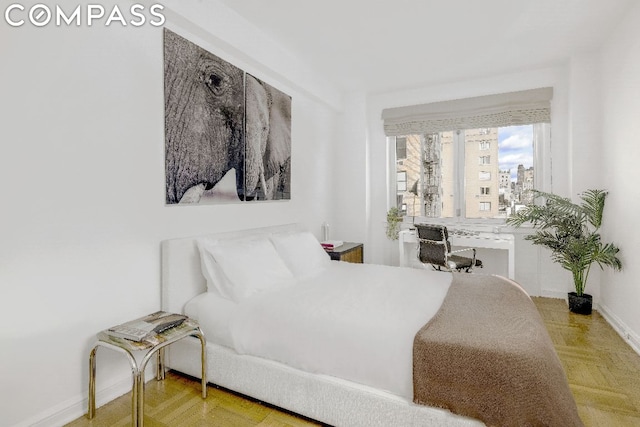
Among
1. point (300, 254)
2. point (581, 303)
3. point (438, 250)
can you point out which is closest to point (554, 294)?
point (581, 303)

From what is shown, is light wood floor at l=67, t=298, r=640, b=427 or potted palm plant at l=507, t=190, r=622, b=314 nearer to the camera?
light wood floor at l=67, t=298, r=640, b=427

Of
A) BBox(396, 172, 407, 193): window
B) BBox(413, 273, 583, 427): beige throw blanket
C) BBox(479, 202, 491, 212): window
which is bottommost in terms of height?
BBox(413, 273, 583, 427): beige throw blanket

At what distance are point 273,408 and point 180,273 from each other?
1119 mm

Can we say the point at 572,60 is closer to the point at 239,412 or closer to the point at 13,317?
the point at 239,412

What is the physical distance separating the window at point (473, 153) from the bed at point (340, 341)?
219 centimetres

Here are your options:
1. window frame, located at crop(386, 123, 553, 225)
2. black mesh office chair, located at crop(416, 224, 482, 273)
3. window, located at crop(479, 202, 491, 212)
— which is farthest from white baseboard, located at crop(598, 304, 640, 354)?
window, located at crop(479, 202, 491, 212)

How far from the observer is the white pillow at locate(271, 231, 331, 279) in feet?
10.2

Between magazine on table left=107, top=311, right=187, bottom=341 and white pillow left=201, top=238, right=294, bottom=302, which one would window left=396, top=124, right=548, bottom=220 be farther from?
magazine on table left=107, top=311, right=187, bottom=341

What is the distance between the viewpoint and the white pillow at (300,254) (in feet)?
10.2

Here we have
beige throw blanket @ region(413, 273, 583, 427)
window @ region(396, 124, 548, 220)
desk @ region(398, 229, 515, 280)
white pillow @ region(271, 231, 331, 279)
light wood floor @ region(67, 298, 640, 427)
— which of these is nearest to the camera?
beige throw blanket @ region(413, 273, 583, 427)

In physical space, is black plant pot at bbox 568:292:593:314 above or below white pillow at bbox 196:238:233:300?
below

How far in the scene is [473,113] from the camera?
4.71m

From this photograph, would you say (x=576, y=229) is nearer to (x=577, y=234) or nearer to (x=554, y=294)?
(x=577, y=234)

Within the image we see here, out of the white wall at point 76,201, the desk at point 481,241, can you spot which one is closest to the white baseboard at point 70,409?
the white wall at point 76,201
